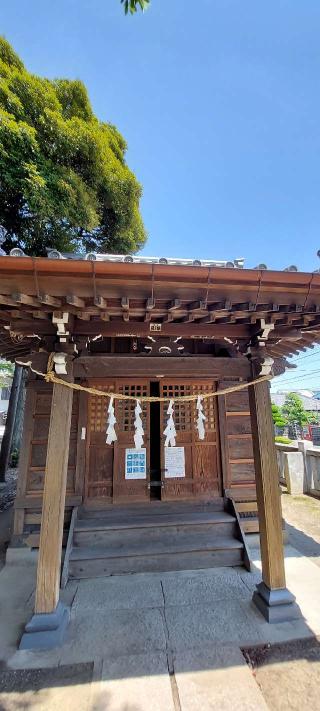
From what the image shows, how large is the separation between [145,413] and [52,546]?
243 cm

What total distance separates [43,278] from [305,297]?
2415 mm

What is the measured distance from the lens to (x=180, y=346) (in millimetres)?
5035

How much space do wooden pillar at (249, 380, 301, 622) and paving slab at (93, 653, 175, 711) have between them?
1185mm

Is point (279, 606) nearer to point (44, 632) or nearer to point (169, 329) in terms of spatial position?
point (44, 632)

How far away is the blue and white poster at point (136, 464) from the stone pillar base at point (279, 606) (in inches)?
90.0

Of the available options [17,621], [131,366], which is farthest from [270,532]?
[17,621]

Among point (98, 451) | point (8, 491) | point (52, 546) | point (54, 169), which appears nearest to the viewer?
point (52, 546)

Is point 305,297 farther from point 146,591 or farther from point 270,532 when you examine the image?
point 146,591

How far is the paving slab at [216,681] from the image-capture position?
6.88 ft

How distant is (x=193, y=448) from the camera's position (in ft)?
16.2

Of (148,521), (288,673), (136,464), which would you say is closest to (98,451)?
(136,464)

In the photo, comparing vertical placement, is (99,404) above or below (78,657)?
above

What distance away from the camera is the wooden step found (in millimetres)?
3816

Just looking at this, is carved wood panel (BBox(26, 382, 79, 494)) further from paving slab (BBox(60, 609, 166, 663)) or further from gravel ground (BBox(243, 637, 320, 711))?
gravel ground (BBox(243, 637, 320, 711))
